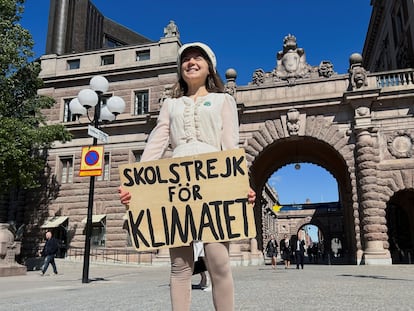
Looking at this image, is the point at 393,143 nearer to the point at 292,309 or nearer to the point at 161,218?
the point at 292,309

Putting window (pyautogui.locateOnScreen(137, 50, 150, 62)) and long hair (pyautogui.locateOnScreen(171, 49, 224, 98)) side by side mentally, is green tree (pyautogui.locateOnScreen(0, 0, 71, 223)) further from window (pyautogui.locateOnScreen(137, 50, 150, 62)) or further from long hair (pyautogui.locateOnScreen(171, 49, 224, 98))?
long hair (pyautogui.locateOnScreen(171, 49, 224, 98))

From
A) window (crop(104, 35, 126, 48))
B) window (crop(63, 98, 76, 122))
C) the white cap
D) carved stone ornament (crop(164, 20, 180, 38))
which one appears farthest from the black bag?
window (crop(104, 35, 126, 48))

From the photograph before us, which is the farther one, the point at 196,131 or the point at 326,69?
the point at 326,69

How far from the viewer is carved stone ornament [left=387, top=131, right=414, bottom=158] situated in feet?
62.8

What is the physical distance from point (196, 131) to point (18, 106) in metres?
20.1

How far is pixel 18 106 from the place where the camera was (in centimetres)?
2075

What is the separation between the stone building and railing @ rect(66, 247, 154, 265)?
12 cm

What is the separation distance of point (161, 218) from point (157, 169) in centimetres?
39

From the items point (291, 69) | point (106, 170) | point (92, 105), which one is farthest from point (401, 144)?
point (106, 170)

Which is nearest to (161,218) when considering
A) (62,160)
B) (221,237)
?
(221,237)

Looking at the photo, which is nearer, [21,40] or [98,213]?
[21,40]

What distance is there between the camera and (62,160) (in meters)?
24.9

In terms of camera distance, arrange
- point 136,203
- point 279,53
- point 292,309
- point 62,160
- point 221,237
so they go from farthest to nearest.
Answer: point 62,160
point 279,53
point 292,309
point 136,203
point 221,237

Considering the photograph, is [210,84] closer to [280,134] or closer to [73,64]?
[280,134]
